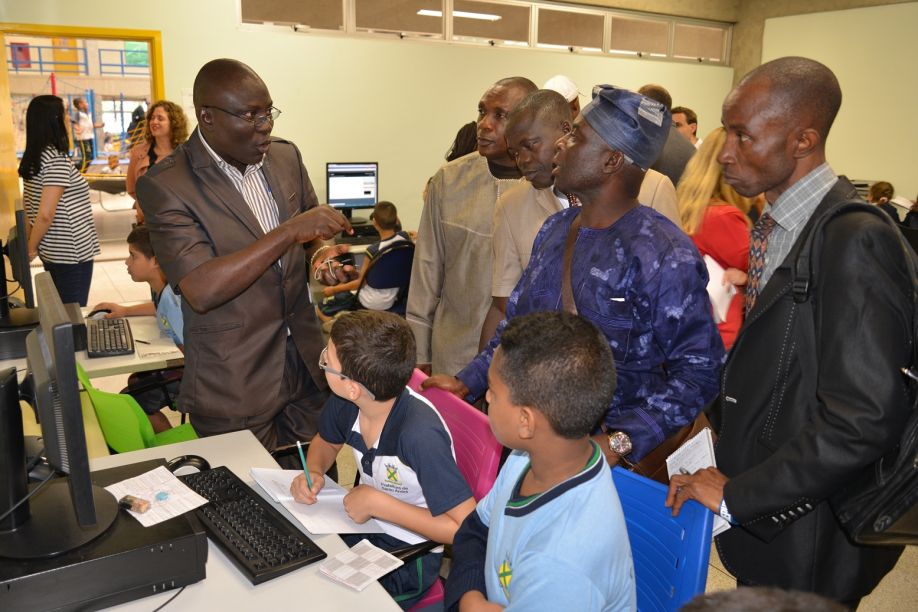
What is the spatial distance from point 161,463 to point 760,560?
58.1 inches

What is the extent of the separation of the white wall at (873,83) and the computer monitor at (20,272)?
27.9 feet

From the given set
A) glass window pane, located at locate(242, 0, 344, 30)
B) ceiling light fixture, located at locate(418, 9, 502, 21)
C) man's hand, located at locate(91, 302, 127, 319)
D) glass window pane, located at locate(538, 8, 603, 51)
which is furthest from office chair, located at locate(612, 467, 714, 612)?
glass window pane, located at locate(538, 8, 603, 51)

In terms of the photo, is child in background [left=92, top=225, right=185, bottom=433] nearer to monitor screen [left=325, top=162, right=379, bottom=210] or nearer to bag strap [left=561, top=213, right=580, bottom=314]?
bag strap [left=561, top=213, right=580, bottom=314]

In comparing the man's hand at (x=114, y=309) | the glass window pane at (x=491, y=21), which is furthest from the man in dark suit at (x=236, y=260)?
the glass window pane at (x=491, y=21)

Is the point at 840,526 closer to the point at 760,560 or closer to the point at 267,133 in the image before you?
the point at 760,560

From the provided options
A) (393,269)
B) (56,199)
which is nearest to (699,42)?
(393,269)

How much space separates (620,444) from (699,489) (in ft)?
0.74

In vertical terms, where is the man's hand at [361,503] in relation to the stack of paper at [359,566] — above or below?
above

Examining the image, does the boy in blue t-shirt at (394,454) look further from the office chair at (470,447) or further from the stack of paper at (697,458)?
the stack of paper at (697,458)

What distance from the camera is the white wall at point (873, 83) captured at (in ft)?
26.3

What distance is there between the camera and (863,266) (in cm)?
128

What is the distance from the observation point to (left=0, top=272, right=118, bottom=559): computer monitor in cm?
122

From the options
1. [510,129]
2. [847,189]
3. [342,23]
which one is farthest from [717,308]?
[342,23]

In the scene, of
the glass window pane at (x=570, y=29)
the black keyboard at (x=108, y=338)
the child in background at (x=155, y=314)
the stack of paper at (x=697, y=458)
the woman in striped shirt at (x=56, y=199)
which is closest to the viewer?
the stack of paper at (x=697, y=458)
